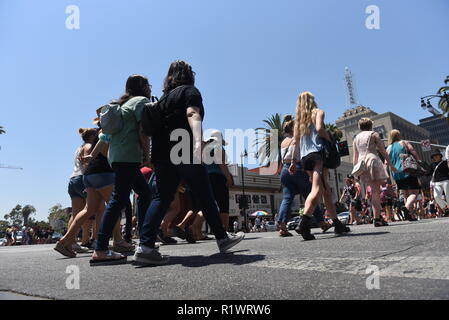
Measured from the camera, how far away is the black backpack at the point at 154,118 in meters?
3.11

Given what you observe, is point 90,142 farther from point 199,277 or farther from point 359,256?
point 359,256

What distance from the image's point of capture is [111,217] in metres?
3.23

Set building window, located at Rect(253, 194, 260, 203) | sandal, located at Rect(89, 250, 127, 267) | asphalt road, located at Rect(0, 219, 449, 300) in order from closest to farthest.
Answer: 1. asphalt road, located at Rect(0, 219, 449, 300)
2. sandal, located at Rect(89, 250, 127, 267)
3. building window, located at Rect(253, 194, 260, 203)

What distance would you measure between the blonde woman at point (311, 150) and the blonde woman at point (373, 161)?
39.7 inches

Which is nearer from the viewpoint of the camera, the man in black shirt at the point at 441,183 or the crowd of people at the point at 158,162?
the crowd of people at the point at 158,162

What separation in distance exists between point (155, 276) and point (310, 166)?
271 centimetres

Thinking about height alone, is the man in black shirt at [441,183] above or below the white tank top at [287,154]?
below

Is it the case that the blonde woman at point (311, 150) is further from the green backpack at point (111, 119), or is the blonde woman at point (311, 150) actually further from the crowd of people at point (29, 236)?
the crowd of people at point (29, 236)

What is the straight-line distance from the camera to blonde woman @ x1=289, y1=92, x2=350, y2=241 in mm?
4262

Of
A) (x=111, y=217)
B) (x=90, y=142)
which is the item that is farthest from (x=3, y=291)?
(x=90, y=142)

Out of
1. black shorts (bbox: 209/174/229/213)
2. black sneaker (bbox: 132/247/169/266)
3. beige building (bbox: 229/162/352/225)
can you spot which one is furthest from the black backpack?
beige building (bbox: 229/162/352/225)

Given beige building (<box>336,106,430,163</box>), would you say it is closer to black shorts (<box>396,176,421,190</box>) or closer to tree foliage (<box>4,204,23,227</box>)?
black shorts (<box>396,176,421,190</box>)

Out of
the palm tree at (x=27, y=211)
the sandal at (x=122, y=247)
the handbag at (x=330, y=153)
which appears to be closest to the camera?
the handbag at (x=330, y=153)

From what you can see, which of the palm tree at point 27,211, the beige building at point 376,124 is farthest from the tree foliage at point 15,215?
the beige building at point 376,124
